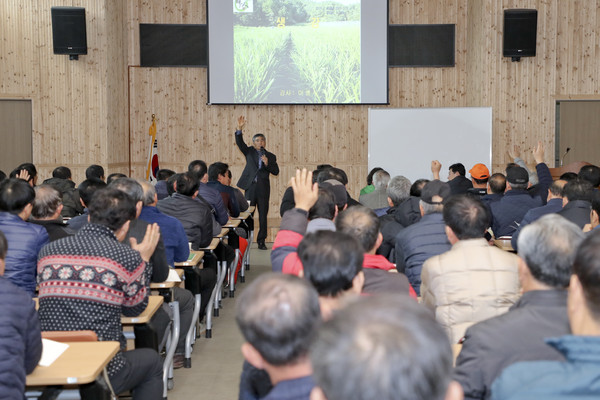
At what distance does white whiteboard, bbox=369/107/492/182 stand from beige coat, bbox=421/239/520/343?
8668 millimetres

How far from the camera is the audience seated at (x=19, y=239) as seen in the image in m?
4.40

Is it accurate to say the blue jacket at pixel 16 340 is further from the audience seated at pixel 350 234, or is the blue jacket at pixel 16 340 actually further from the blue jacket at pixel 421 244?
the blue jacket at pixel 421 244

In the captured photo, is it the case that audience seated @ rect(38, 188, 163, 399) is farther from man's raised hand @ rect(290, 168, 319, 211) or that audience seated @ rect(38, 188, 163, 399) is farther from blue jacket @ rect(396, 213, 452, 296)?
blue jacket @ rect(396, 213, 452, 296)

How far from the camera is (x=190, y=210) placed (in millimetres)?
6258

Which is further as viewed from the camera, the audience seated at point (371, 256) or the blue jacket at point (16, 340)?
the audience seated at point (371, 256)

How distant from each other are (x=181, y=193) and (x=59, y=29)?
656 cm

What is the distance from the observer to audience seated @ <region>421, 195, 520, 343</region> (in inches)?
131

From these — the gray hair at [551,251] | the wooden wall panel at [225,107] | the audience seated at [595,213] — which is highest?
the wooden wall panel at [225,107]

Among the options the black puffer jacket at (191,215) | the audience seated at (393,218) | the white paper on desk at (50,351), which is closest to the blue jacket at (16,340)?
the white paper on desk at (50,351)

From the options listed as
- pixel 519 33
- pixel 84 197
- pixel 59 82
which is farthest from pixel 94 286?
pixel 519 33

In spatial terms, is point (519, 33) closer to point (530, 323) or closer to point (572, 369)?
point (530, 323)

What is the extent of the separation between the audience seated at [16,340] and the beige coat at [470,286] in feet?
→ 5.76

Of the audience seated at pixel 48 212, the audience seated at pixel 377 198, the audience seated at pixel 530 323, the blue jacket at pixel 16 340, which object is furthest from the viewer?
the audience seated at pixel 377 198

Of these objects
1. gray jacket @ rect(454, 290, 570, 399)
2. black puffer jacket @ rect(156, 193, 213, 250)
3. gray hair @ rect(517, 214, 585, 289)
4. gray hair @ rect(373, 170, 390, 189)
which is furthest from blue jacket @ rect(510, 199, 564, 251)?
gray jacket @ rect(454, 290, 570, 399)
